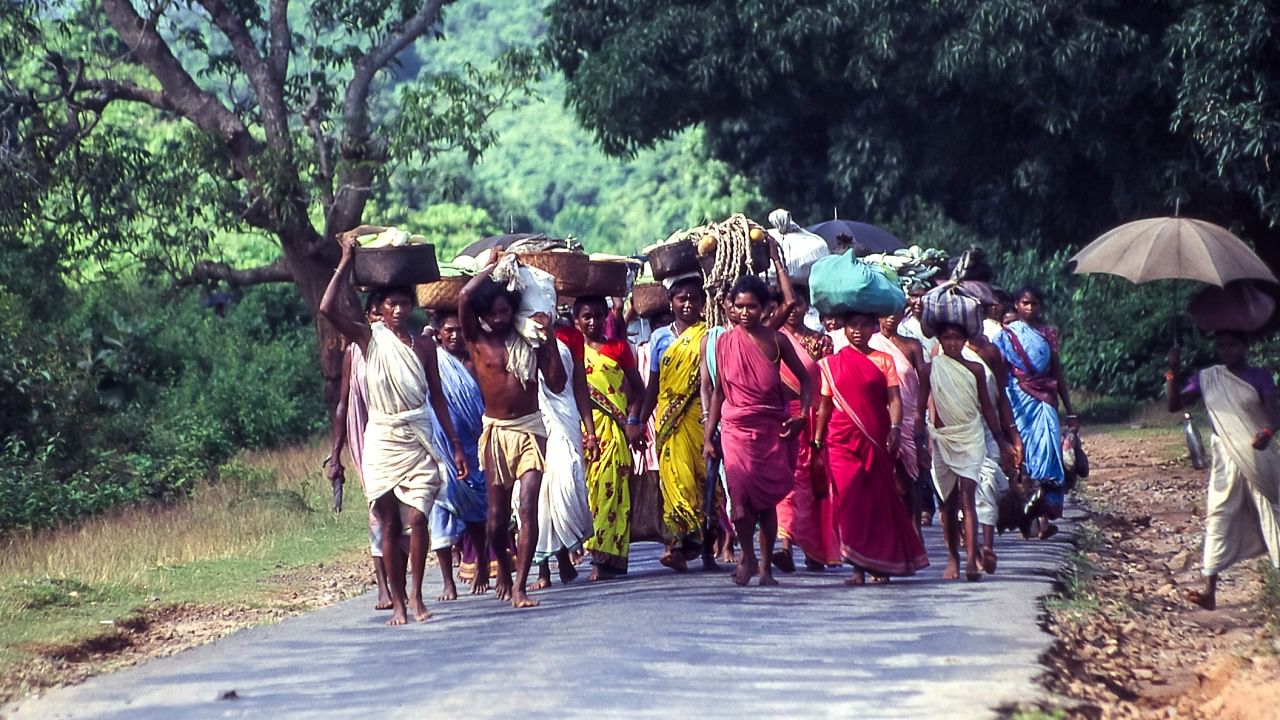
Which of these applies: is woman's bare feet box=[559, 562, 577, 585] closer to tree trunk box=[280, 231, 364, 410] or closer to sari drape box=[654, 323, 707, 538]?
sari drape box=[654, 323, 707, 538]

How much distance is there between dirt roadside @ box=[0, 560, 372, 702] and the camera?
8977 millimetres

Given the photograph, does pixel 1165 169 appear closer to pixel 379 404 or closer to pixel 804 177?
pixel 804 177

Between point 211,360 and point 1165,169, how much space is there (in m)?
12.8

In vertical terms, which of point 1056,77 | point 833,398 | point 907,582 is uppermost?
point 1056,77

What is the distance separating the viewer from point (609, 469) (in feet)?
38.7

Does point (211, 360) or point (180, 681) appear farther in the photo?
point (211, 360)

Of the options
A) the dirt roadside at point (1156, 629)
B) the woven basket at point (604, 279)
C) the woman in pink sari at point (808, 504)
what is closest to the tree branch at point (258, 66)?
the dirt roadside at point (1156, 629)

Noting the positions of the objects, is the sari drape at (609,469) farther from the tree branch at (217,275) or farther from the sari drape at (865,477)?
the tree branch at (217,275)

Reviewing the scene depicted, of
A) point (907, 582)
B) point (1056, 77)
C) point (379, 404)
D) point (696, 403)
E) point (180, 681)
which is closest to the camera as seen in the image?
point (180, 681)

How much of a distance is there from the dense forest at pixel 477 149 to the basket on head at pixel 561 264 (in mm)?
7416

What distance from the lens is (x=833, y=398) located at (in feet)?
36.9

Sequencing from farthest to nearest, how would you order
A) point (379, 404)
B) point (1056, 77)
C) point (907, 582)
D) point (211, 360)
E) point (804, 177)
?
1. point (804, 177)
2. point (211, 360)
3. point (1056, 77)
4. point (907, 582)
5. point (379, 404)

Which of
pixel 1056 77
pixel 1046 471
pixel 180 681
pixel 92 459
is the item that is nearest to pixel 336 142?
pixel 92 459

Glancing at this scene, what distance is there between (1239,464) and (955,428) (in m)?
1.69
